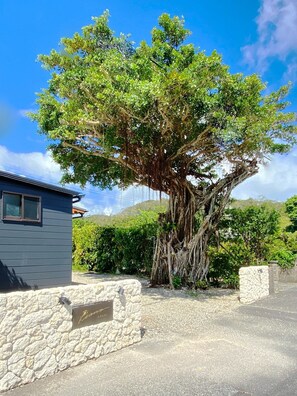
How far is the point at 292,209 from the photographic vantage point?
18.4 meters

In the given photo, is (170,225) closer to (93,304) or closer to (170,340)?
(170,340)

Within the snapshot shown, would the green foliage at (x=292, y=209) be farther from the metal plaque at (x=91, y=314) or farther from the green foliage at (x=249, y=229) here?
the metal plaque at (x=91, y=314)

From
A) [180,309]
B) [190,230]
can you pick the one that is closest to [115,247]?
[190,230]

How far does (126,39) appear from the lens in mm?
8047

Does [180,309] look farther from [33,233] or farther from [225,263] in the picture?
[33,233]

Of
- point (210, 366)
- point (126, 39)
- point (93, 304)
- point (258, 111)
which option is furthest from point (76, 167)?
point (210, 366)

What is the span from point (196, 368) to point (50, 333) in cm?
180

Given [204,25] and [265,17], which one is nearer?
[204,25]

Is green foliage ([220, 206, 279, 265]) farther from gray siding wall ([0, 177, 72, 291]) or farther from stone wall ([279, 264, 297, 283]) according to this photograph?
gray siding wall ([0, 177, 72, 291])

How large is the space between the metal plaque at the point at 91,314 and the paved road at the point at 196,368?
0.48m

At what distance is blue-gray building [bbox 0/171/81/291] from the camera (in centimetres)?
817

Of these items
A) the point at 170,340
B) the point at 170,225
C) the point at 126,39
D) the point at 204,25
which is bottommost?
the point at 170,340

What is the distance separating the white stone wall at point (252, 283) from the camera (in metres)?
8.28

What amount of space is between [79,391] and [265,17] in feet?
38.5
